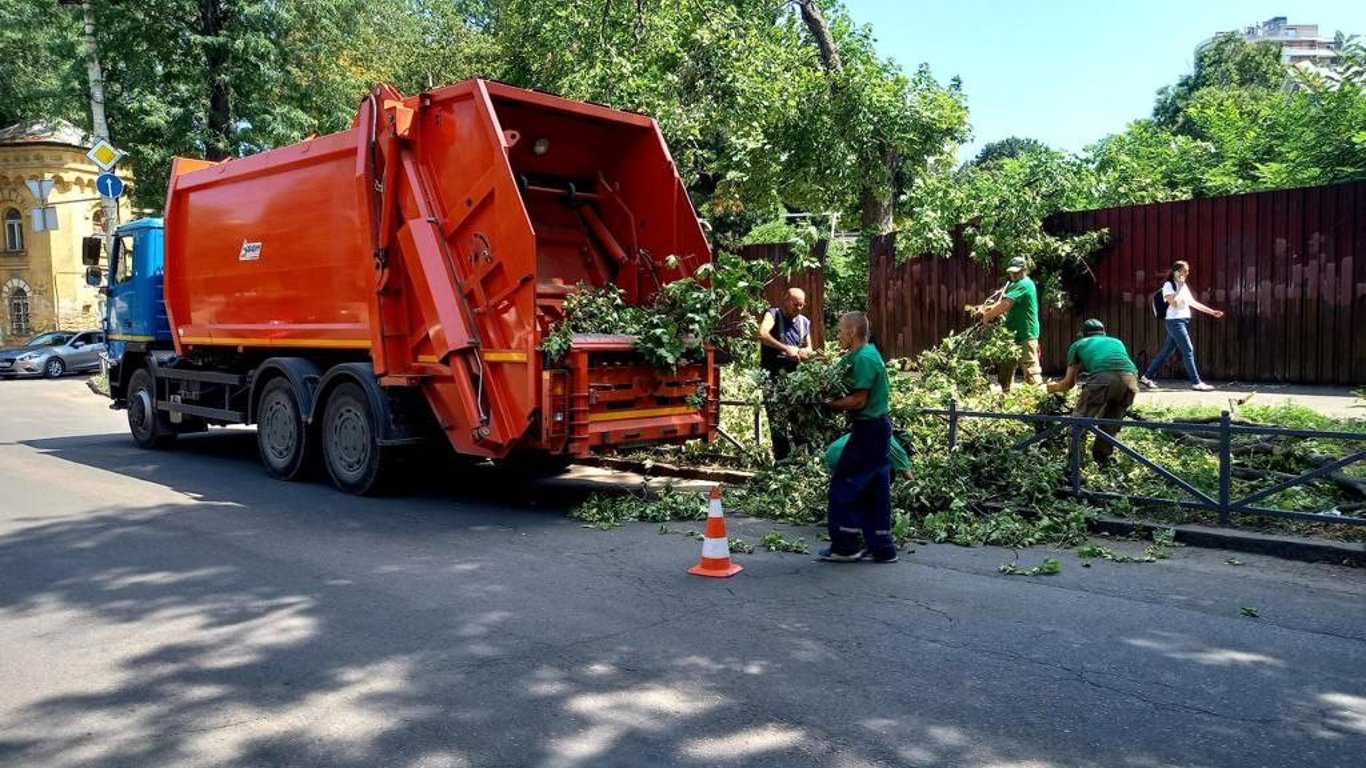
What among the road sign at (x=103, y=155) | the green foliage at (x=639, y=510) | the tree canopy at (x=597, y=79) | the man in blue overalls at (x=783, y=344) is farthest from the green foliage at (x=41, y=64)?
the green foliage at (x=639, y=510)

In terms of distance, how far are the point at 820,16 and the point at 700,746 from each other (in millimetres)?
17459

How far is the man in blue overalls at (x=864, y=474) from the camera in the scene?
6.43 metres

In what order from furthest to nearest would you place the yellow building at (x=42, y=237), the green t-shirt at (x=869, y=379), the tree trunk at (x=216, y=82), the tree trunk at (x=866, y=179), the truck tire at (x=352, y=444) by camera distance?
the yellow building at (x=42, y=237)
the tree trunk at (x=216, y=82)
the tree trunk at (x=866, y=179)
the truck tire at (x=352, y=444)
the green t-shirt at (x=869, y=379)

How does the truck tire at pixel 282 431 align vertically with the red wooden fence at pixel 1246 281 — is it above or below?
below

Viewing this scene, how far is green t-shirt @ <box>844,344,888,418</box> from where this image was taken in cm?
640

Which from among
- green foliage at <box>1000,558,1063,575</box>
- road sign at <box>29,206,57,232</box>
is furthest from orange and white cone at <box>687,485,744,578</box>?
road sign at <box>29,206,57,232</box>

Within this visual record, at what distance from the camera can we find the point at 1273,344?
40.7 feet

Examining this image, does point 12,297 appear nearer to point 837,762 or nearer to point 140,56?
point 140,56

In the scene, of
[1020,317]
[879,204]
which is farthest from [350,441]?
[879,204]

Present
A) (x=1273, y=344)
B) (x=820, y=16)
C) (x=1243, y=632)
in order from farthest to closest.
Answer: (x=820, y=16) < (x=1273, y=344) < (x=1243, y=632)

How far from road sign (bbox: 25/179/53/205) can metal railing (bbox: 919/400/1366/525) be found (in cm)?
3752

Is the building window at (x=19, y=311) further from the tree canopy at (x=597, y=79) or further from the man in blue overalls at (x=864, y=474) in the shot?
the man in blue overalls at (x=864, y=474)

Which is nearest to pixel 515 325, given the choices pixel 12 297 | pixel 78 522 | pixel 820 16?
pixel 78 522

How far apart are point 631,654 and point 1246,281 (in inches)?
431
